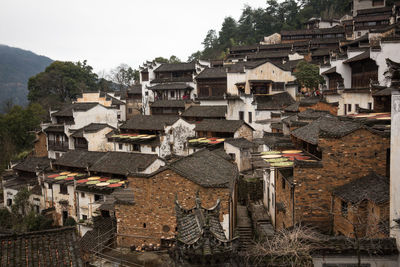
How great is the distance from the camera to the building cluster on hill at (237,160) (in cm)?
1176

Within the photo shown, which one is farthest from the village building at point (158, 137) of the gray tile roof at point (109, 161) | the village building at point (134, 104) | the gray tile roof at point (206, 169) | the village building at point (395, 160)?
the village building at point (395, 160)

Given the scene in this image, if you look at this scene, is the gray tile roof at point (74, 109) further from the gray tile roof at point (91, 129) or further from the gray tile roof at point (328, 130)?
the gray tile roof at point (328, 130)

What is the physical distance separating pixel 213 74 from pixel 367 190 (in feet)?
133

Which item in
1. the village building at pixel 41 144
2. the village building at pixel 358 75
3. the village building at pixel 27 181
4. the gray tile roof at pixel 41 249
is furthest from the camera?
the village building at pixel 41 144

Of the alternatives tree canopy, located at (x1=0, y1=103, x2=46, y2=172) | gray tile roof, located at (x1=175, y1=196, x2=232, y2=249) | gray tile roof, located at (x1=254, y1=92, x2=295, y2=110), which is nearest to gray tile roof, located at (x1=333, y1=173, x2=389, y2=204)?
gray tile roof, located at (x1=175, y1=196, x2=232, y2=249)

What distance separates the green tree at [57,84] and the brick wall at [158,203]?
55.2m

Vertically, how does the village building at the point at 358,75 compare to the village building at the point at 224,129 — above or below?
above

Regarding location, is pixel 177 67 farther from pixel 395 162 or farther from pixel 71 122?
pixel 395 162

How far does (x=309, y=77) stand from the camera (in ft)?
150

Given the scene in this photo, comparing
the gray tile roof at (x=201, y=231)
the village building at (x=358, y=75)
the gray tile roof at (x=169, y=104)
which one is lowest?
the gray tile roof at (x=201, y=231)

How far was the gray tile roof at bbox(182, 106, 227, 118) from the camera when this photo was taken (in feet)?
146

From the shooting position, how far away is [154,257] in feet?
60.1

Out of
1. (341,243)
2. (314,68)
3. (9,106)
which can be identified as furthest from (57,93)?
(341,243)

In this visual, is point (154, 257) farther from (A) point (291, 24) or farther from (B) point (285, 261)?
(A) point (291, 24)
